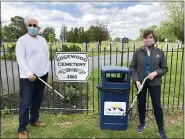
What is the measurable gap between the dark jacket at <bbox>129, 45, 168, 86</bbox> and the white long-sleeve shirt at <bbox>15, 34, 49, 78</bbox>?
1.46 meters

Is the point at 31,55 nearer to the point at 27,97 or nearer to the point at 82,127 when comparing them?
the point at 27,97

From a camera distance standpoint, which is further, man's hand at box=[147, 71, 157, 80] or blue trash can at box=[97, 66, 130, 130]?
blue trash can at box=[97, 66, 130, 130]

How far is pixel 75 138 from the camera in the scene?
4.40 metres

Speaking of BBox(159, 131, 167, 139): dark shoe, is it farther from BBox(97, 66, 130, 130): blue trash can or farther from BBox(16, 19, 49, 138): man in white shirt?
BBox(16, 19, 49, 138): man in white shirt

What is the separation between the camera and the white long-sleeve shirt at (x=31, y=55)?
3974 mm

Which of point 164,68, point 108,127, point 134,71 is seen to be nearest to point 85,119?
point 108,127

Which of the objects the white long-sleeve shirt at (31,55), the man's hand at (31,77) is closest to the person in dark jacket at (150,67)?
the white long-sleeve shirt at (31,55)

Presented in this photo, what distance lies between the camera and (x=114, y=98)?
14.9ft

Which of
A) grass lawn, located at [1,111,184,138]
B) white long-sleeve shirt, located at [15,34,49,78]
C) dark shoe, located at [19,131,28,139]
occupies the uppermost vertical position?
white long-sleeve shirt, located at [15,34,49,78]

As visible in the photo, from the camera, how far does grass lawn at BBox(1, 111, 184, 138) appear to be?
451 centimetres

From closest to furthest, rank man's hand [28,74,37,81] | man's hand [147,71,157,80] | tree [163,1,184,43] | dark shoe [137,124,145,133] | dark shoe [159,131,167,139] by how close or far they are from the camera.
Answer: man's hand [28,74,37,81] < man's hand [147,71,157,80] < dark shoe [159,131,167,139] < dark shoe [137,124,145,133] < tree [163,1,184,43]

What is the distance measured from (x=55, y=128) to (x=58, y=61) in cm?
124

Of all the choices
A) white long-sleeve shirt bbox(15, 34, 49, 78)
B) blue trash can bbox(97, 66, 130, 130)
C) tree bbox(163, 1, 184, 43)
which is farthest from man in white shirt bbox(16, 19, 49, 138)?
tree bbox(163, 1, 184, 43)

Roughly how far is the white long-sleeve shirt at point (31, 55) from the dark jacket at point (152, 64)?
146cm
